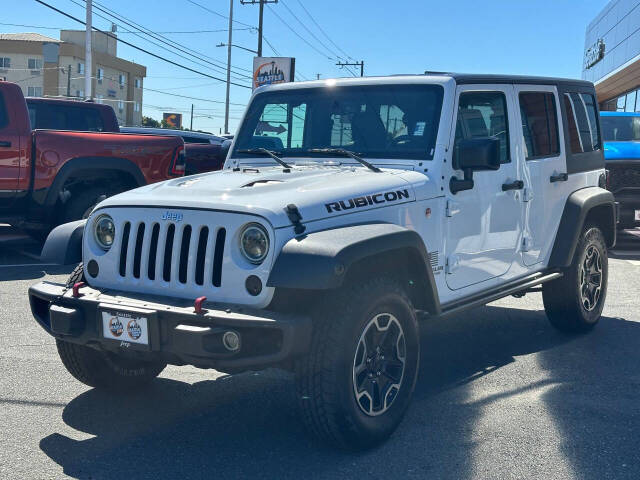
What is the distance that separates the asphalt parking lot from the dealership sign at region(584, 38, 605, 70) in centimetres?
4568

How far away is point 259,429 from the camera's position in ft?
14.3

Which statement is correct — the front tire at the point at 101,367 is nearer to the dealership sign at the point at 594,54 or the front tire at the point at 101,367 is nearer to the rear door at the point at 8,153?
the rear door at the point at 8,153

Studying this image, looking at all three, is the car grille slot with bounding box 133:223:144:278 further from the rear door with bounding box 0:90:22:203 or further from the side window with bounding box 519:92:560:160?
the rear door with bounding box 0:90:22:203

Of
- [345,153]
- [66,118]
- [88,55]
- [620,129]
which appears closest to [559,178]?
[345,153]

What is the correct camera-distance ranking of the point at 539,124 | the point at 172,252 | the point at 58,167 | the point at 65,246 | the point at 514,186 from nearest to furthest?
the point at 172,252
the point at 65,246
the point at 514,186
the point at 539,124
the point at 58,167

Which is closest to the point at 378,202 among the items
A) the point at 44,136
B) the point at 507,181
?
the point at 507,181

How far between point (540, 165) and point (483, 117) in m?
0.78

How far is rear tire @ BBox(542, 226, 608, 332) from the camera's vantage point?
6367mm

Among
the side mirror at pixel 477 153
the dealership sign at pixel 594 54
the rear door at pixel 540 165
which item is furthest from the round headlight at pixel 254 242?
the dealership sign at pixel 594 54

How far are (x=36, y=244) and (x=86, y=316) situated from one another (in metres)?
8.31

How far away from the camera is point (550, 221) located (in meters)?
6.12

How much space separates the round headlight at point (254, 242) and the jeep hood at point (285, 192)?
0.25ft

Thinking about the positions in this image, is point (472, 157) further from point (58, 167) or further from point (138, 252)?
point (58, 167)

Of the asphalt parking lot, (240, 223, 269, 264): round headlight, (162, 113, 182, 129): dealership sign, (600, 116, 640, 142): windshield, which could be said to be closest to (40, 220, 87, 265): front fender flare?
the asphalt parking lot
